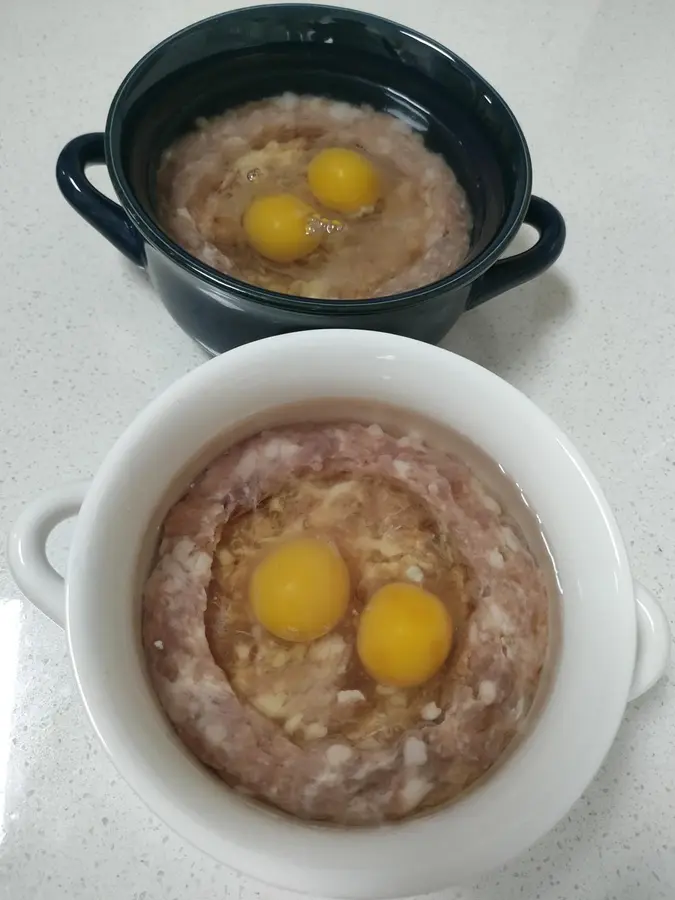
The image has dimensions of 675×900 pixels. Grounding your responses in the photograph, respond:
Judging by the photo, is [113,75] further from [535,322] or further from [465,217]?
[535,322]

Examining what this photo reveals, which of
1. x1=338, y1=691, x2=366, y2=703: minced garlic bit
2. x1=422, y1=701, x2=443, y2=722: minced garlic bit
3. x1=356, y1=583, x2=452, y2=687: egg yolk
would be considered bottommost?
x1=422, y1=701, x2=443, y2=722: minced garlic bit

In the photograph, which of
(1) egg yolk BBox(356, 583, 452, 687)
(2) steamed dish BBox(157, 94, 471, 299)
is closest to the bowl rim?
(1) egg yolk BBox(356, 583, 452, 687)

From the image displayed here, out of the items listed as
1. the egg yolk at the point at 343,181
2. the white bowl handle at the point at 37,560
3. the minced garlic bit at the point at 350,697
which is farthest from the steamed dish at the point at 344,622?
the egg yolk at the point at 343,181

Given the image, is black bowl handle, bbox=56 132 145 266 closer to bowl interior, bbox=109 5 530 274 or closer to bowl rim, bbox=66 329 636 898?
bowl interior, bbox=109 5 530 274

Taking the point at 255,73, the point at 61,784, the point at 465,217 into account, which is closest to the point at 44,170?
the point at 255,73

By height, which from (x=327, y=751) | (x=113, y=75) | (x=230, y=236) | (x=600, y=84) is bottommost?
(x=327, y=751)

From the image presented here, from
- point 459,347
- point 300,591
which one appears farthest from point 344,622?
point 459,347
